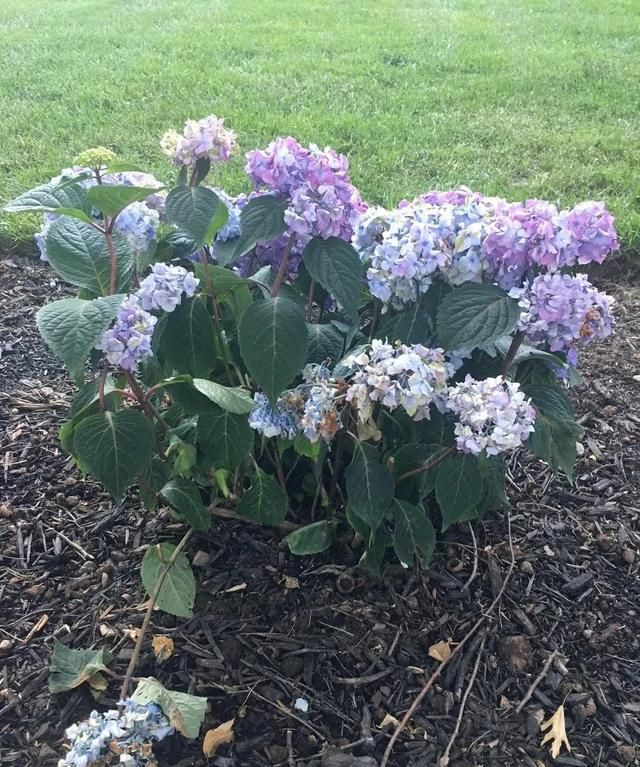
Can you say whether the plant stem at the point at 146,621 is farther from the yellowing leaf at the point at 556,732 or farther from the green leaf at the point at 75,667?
the yellowing leaf at the point at 556,732

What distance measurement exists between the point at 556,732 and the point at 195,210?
45.9 inches

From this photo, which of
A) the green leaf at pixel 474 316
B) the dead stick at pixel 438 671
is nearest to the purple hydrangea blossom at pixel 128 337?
the green leaf at pixel 474 316

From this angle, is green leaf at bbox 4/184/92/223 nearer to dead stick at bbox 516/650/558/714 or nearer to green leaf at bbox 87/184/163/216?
green leaf at bbox 87/184/163/216

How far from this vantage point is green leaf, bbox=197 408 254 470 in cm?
147

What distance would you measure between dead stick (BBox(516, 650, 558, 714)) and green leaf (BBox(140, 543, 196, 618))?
2.19 ft

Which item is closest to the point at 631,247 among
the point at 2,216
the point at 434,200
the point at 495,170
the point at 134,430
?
the point at 495,170

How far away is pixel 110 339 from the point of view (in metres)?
1.27

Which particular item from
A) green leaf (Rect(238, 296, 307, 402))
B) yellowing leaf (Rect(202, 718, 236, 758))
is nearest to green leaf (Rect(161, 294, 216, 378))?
green leaf (Rect(238, 296, 307, 402))

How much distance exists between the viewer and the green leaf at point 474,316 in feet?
4.16

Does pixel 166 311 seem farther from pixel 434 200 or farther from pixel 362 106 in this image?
pixel 362 106

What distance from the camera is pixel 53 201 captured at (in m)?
1.35

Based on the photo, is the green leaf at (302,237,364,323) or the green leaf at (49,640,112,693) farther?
the green leaf at (49,640,112,693)

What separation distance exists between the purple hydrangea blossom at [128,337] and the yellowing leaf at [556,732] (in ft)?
3.36

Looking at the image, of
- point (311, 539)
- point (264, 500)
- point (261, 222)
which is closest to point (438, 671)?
point (311, 539)
